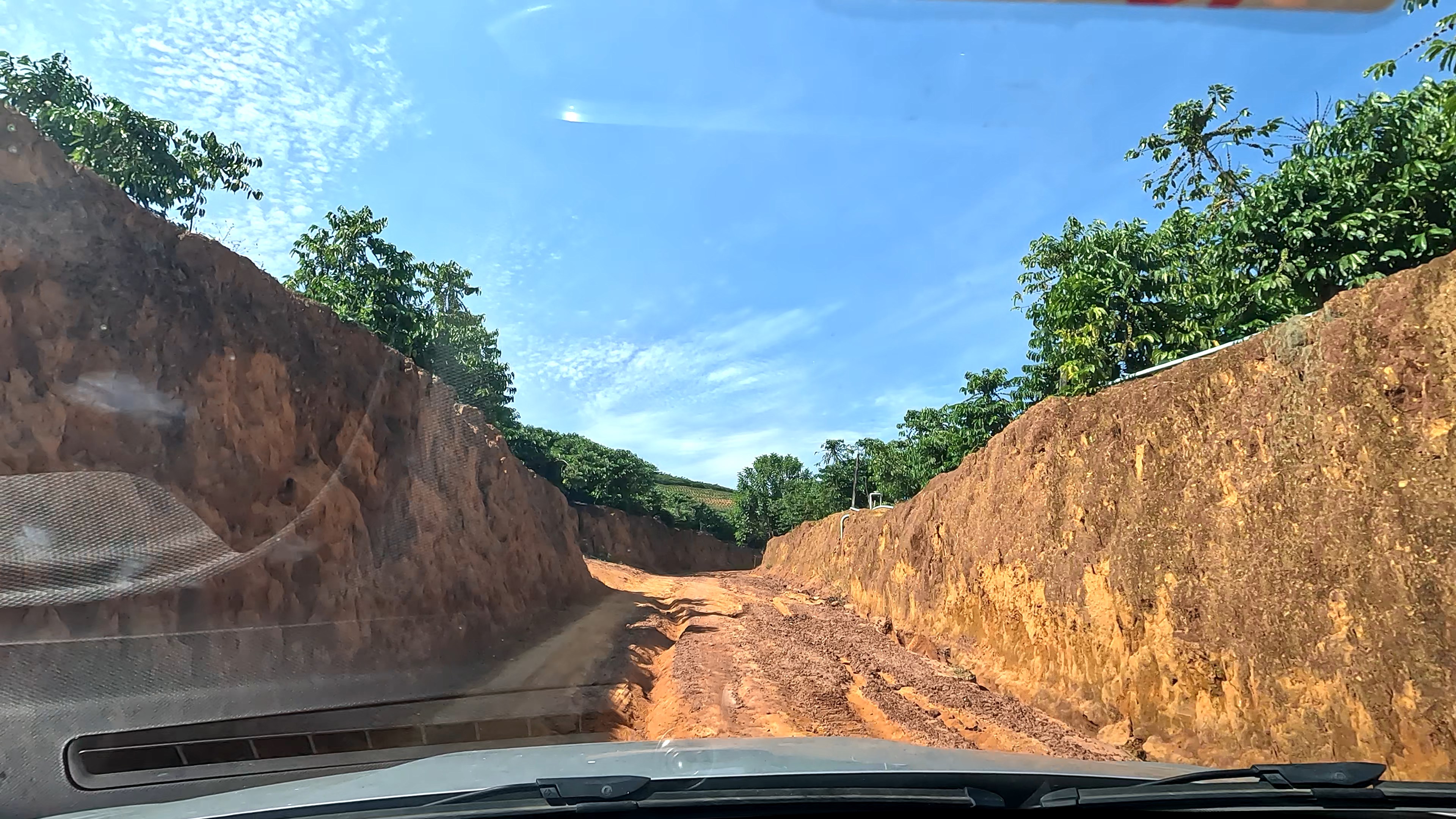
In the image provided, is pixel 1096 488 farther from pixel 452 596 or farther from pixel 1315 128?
pixel 452 596

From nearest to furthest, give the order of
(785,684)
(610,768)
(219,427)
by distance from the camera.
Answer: (610,768) < (219,427) < (785,684)

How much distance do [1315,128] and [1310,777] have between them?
32.3ft

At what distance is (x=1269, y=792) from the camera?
297 cm

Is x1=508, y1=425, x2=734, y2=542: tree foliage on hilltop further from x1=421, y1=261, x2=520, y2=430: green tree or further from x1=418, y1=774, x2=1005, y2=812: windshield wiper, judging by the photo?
x1=418, y1=774, x2=1005, y2=812: windshield wiper

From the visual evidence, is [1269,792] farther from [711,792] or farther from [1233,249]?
[1233,249]

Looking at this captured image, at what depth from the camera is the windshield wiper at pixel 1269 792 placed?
2.94 m

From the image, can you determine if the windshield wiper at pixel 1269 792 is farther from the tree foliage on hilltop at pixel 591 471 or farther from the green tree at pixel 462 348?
the tree foliage on hilltop at pixel 591 471

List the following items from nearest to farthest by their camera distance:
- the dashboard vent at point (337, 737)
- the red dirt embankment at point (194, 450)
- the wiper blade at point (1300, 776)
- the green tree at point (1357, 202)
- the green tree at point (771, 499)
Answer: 1. the wiper blade at point (1300, 776)
2. the dashboard vent at point (337, 737)
3. the red dirt embankment at point (194, 450)
4. the green tree at point (1357, 202)
5. the green tree at point (771, 499)

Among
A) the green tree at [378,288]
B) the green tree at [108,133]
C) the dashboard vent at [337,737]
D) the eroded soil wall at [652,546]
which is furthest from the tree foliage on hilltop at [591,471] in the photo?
the dashboard vent at [337,737]

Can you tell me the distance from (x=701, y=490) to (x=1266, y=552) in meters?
89.0

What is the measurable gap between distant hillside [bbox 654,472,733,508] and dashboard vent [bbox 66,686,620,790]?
5963 centimetres

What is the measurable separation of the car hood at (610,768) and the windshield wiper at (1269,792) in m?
0.23

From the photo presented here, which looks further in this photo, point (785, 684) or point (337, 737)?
point (785, 684)

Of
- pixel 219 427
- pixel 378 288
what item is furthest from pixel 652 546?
pixel 219 427
